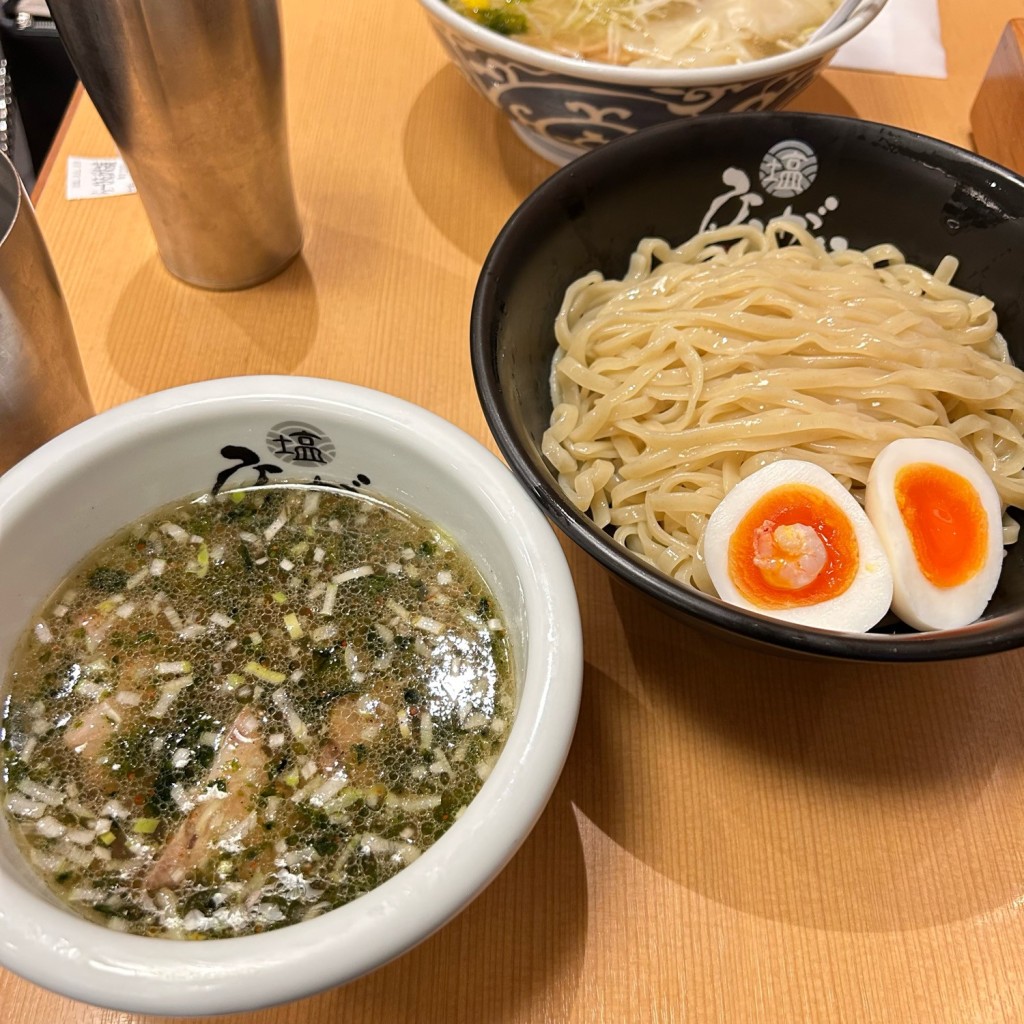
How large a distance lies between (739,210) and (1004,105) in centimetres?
59

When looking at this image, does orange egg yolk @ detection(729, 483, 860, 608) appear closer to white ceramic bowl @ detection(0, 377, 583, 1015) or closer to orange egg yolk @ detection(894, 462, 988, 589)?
orange egg yolk @ detection(894, 462, 988, 589)

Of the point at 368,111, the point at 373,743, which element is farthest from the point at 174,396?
the point at 368,111

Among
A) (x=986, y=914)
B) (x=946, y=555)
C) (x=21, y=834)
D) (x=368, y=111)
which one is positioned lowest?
(x=986, y=914)

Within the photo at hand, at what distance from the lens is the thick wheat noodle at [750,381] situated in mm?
1044

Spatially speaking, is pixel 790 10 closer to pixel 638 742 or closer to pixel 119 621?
pixel 638 742

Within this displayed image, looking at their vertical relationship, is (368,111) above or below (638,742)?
above

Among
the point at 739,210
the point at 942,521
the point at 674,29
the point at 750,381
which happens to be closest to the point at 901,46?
the point at 674,29

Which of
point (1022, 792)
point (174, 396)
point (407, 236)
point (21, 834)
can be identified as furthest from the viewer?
point (407, 236)

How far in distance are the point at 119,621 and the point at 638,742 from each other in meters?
0.55

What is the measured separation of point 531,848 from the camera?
0.85 metres

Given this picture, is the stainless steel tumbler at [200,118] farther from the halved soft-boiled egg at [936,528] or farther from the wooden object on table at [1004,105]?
the wooden object on table at [1004,105]

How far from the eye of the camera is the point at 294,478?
0.89 metres

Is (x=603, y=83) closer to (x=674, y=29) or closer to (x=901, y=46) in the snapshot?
(x=674, y=29)

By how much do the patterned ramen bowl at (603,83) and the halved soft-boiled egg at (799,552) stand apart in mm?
586
